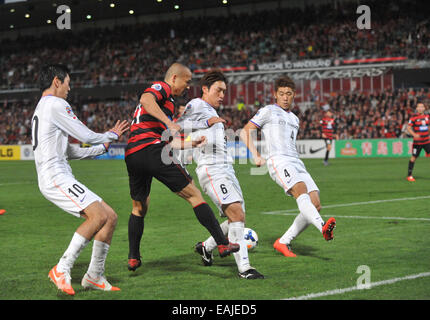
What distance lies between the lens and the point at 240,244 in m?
6.43

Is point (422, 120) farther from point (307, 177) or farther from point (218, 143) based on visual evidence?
point (218, 143)

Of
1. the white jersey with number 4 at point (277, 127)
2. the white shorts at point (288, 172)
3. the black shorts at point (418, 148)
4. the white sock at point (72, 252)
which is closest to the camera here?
the white sock at point (72, 252)

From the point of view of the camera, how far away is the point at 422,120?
61.6ft

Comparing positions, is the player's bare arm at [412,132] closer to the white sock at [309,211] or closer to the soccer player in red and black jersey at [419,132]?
the soccer player in red and black jersey at [419,132]

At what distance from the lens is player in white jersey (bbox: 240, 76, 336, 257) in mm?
7719

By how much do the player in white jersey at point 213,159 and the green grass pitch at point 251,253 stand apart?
1.96 feet

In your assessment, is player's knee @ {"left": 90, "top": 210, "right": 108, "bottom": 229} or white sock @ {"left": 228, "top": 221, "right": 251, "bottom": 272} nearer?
player's knee @ {"left": 90, "top": 210, "right": 108, "bottom": 229}

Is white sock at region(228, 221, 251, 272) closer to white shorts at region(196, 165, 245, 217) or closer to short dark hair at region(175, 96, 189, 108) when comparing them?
white shorts at region(196, 165, 245, 217)

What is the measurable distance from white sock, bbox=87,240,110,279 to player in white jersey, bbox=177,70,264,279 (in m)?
1.38

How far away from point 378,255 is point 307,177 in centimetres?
130

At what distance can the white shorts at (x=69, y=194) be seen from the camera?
5672 millimetres

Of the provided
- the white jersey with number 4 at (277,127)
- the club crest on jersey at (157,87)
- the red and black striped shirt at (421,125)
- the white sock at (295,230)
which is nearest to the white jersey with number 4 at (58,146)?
the club crest on jersey at (157,87)

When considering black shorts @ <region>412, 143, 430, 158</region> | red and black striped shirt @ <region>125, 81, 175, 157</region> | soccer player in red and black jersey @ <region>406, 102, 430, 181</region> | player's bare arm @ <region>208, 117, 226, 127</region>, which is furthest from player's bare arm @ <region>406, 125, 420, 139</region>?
red and black striped shirt @ <region>125, 81, 175, 157</region>
